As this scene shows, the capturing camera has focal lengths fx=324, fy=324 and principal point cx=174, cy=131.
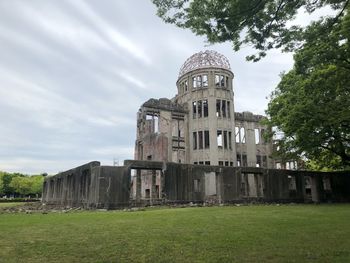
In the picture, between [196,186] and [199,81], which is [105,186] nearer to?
[196,186]

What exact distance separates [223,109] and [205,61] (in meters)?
5.99

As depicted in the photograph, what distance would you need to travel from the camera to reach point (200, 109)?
123 feet

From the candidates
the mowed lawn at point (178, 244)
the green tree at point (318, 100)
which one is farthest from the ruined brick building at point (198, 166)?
the mowed lawn at point (178, 244)

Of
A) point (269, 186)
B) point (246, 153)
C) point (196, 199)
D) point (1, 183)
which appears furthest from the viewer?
point (1, 183)

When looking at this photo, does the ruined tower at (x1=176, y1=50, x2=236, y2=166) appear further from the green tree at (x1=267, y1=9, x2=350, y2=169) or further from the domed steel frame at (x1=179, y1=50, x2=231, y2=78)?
the green tree at (x1=267, y1=9, x2=350, y2=169)

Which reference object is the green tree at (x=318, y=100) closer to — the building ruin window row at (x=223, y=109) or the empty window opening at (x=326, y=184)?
the empty window opening at (x=326, y=184)

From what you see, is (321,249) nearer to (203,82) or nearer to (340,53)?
(340,53)

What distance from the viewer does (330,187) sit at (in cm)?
3077

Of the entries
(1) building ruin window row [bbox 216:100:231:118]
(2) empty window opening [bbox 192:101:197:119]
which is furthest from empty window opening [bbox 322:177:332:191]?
(2) empty window opening [bbox 192:101:197:119]

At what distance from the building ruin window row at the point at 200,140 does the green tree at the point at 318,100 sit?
9703 millimetres

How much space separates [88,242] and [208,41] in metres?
5.64

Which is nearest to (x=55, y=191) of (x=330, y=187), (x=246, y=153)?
(x=246, y=153)

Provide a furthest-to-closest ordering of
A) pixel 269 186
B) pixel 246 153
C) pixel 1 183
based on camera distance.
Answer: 1. pixel 1 183
2. pixel 246 153
3. pixel 269 186

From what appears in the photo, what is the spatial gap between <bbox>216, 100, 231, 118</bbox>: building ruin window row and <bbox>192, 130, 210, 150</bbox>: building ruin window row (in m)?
2.71
